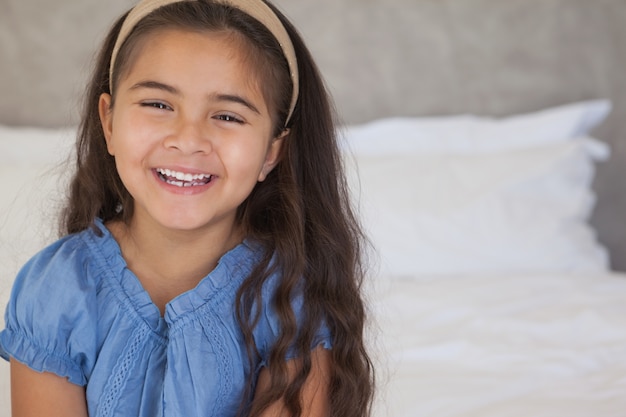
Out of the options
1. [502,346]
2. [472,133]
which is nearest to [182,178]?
[502,346]

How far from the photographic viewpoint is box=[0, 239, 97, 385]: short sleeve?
3.73 feet

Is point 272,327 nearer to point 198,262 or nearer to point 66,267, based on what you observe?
point 198,262

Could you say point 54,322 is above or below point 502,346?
above

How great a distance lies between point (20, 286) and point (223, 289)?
10.9 inches

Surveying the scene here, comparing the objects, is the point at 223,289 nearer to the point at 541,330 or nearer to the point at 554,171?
the point at 541,330

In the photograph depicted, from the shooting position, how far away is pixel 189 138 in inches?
43.0

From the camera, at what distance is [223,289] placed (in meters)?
1.21

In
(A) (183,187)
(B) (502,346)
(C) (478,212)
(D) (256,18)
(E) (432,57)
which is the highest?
(D) (256,18)

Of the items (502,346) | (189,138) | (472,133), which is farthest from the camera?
(472,133)

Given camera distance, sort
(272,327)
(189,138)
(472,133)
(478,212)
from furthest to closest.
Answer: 1. (472,133)
2. (478,212)
3. (272,327)
4. (189,138)

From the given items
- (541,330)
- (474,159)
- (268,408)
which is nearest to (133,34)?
(268,408)

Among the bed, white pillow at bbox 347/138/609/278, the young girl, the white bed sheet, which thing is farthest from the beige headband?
white pillow at bbox 347/138/609/278

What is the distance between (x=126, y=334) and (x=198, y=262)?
149mm

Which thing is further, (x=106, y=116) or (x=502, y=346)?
(x=502, y=346)
